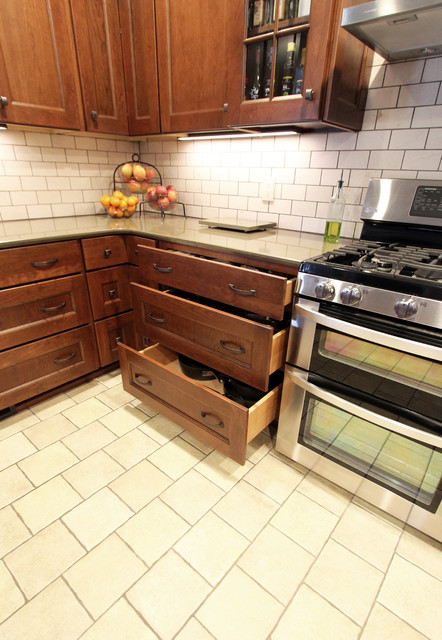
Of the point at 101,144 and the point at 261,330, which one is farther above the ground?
the point at 101,144

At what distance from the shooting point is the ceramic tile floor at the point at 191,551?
0.96 meters

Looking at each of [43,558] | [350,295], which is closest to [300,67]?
[350,295]

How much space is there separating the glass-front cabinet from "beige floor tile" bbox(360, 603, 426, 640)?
166 cm

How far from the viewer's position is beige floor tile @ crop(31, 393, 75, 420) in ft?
5.76

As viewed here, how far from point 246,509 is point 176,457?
1.26 ft

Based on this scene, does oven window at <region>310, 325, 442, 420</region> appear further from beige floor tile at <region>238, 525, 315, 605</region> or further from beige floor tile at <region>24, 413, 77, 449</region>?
beige floor tile at <region>24, 413, 77, 449</region>

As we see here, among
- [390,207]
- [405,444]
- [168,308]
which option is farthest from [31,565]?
[390,207]

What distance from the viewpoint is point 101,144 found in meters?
2.26

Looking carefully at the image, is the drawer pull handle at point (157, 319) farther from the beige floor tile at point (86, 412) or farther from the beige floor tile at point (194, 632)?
the beige floor tile at point (194, 632)

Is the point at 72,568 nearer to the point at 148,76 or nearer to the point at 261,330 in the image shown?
the point at 261,330

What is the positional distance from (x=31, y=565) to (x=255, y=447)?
93 centimetres

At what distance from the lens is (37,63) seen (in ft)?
5.31

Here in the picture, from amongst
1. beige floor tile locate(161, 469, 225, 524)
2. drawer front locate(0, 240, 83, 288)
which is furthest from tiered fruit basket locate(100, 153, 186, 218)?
beige floor tile locate(161, 469, 225, 524)

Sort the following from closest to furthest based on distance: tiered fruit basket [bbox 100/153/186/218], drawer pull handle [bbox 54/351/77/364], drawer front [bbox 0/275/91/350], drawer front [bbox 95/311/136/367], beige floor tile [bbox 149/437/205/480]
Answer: beige floor tile [bbox 149/437/205/480], drawer front [bbox 0/275/91/350], drawer pull handle [bbox 54/351/77/364], drawer front [bbox 95/311/136/367], tiered fruit basket [bbox 100/153/186/218]
